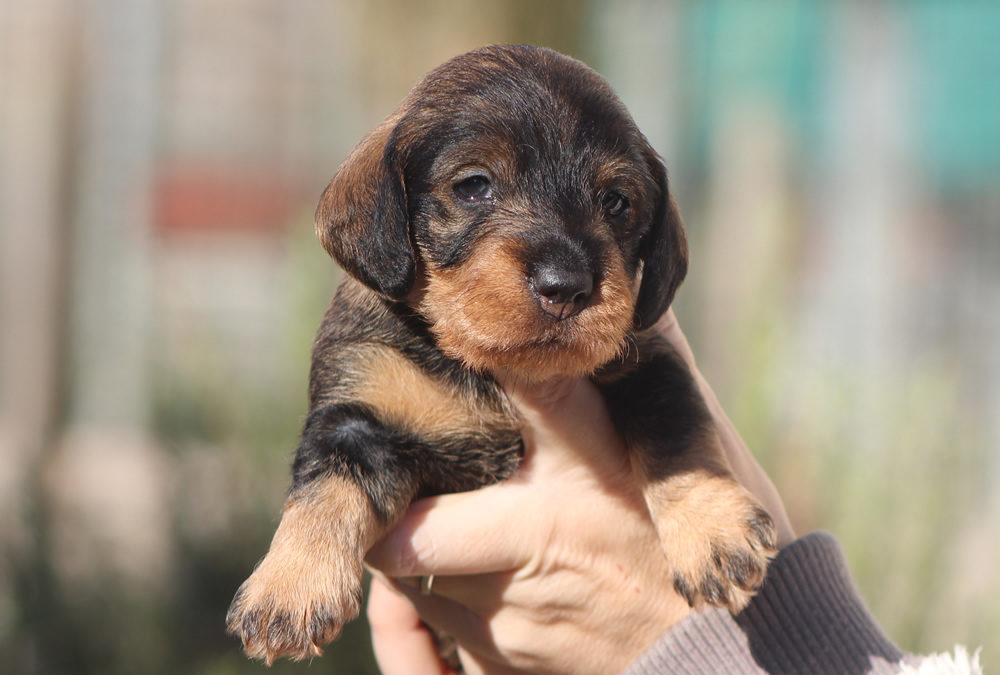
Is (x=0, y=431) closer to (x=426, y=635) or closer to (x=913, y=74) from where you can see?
(x=426, y=635)

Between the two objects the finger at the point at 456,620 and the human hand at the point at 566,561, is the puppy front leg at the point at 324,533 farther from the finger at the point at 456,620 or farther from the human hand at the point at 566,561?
the finger at the point at 456,620

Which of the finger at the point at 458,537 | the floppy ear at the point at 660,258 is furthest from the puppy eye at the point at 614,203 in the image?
the finger at the point at 458,537

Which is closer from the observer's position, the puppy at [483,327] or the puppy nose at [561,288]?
the puppy nose at [561,288]

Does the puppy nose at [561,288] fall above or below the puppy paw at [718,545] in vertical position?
above

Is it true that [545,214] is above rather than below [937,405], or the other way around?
above

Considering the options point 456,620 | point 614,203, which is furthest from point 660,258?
point 456,620

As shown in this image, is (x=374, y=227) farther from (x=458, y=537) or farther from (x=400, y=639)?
(x=400, y=639)

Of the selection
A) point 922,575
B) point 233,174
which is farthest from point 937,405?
→ point 233,174
